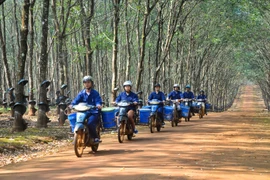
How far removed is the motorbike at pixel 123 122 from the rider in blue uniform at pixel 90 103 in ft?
6.87

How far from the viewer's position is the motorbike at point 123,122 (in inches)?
499

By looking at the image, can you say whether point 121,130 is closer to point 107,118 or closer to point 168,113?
point 107,118

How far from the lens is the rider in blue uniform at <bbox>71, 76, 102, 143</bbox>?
10.3 m

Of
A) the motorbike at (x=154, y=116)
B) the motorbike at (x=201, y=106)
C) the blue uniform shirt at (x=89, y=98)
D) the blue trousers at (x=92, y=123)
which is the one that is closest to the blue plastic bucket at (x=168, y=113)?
the motorbike at (x=154, y=116)

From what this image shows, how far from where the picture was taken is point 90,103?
10.8m

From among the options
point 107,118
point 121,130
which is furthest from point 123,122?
point 107,118

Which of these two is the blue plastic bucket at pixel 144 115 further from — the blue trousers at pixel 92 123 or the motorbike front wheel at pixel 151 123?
the blue trousers at pixel 92 123

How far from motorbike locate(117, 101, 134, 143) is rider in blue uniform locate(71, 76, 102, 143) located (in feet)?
6.87

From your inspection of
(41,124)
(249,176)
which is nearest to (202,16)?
(41,124)

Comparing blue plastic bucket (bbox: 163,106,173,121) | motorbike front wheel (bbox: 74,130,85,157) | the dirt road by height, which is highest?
blue plastic bucket (bbox: 163,106,173,121)

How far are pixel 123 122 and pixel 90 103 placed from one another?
222 cm

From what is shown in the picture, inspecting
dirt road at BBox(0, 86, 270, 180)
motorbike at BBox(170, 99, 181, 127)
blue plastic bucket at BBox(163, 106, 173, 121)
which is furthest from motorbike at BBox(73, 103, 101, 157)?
motorbike at BBox(170, 99, 181, 127)

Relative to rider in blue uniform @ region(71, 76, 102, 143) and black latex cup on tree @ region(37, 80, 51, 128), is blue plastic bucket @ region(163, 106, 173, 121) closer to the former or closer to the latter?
black latex cup on tree @ region(37, 80, 51, 128)

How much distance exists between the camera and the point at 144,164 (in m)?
8.64
